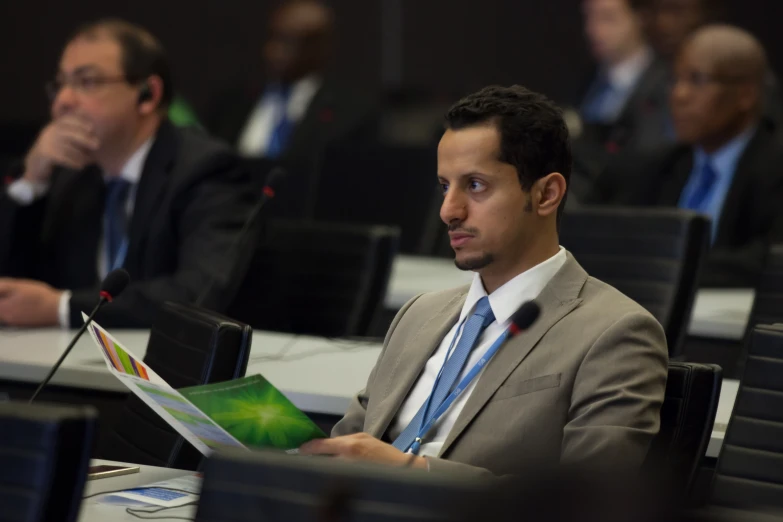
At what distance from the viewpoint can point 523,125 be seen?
217 centimetres

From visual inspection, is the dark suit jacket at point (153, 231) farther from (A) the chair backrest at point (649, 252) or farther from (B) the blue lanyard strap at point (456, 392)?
(B) the blue lanyard strap at point (456, 392)

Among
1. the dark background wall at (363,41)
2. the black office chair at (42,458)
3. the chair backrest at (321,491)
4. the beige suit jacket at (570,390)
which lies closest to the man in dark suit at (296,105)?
the dark background wall at (363,41)

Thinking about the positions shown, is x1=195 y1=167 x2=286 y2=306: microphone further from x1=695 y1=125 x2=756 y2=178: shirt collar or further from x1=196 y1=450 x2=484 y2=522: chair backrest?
x1=196 y1=450 x2=484 y2=522: chair backrest

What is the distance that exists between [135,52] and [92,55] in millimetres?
136

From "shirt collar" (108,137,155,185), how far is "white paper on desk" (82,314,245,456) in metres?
1.90

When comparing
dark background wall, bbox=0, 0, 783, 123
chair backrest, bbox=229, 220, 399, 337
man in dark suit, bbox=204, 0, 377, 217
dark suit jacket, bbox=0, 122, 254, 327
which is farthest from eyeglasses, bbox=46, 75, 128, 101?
dark background wall, bbox=0, 0, 783, 123

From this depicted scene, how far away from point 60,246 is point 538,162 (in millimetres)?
2347

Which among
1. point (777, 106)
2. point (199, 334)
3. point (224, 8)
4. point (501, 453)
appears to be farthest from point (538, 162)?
point (224, 8)

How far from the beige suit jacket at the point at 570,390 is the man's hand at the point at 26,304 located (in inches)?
72.6

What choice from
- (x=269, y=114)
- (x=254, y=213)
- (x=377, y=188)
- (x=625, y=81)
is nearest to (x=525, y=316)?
(x=254, y=213)

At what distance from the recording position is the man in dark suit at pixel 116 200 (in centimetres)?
360

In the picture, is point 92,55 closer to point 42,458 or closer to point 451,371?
point 451,371

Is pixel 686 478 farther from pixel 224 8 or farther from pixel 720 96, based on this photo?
pixel 224 8

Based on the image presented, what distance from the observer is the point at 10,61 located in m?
9.08
